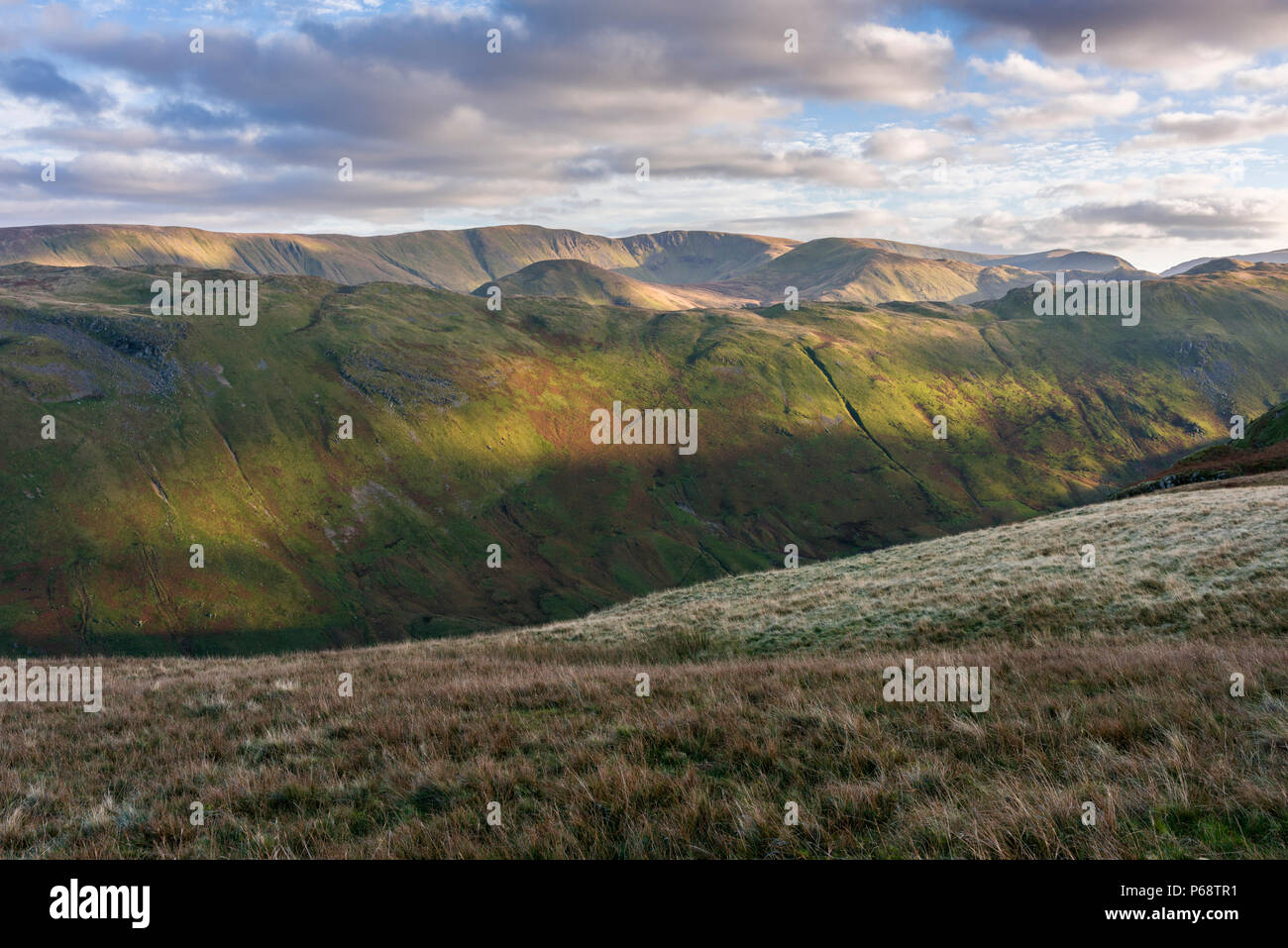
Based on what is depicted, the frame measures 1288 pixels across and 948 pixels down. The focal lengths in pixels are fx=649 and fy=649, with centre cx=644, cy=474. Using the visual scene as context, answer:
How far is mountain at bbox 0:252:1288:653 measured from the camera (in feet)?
324

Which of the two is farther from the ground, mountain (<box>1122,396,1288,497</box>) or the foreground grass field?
mountain (<box>1122,396,1288,497</box>)

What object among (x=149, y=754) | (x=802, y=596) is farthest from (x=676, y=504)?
(x=149, y=754)

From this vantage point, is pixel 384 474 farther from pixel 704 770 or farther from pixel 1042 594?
pixel 704 770

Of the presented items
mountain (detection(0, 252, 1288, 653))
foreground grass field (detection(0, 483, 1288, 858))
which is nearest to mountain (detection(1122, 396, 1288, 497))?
foreground grass field (detection(0, 483, 1288, 858))

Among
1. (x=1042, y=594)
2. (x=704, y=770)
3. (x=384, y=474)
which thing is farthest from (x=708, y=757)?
(x=384, y=474)

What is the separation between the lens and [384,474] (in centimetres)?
13062

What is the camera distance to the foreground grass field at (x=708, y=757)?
5105 millimetres

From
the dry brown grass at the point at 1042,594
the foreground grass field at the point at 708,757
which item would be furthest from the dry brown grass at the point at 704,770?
the dry brown grass at the point at 1042,594

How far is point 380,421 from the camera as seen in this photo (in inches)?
5497

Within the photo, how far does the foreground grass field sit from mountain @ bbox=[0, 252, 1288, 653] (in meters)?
97.1

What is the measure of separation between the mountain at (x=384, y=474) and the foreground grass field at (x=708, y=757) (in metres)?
97.1

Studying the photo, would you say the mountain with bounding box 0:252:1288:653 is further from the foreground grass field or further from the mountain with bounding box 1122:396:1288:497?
the foreground grass field

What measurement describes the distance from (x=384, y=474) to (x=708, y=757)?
134141 millimetres
